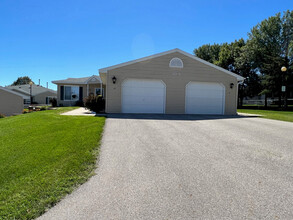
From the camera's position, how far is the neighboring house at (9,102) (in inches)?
715

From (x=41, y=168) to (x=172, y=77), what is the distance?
9561mm

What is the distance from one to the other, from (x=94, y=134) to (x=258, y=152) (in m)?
4.41

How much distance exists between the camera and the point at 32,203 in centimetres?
221

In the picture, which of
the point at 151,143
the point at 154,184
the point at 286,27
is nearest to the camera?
the point at 154,184

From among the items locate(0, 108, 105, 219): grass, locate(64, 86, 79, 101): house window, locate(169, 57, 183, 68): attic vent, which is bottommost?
locate(0, 108, 105, 219): grass

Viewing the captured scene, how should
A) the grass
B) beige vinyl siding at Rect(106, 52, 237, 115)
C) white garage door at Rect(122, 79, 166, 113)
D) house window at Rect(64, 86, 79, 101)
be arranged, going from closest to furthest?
the grass < beige vinyl siding at Rect(106, 52, 237, 115) < white garage door at Rect(122, 79, 166, 113) < house window at Rect(64, 86, 79, 101)

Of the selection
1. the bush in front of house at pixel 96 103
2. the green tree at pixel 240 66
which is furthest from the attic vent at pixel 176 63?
the green tree at pixel 240 66

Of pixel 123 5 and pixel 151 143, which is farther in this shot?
pixel 123 5

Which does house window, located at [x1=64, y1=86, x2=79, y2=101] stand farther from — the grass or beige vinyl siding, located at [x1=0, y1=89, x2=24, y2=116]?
the grass

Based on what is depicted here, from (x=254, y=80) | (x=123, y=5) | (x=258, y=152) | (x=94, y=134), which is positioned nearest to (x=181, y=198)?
(x=258, y=152)

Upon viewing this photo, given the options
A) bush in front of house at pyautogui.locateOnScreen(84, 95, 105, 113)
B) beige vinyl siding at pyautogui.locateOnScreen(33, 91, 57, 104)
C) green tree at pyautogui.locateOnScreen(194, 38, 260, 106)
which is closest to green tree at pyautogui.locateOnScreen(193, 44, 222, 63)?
green tree at pyautogui.locateOnScreen(194, 38, 260, 106)

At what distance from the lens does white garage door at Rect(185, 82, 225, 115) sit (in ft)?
38.8

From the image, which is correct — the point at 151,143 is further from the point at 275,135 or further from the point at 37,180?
the point at 275,135

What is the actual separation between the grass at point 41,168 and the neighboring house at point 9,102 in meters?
16.0
